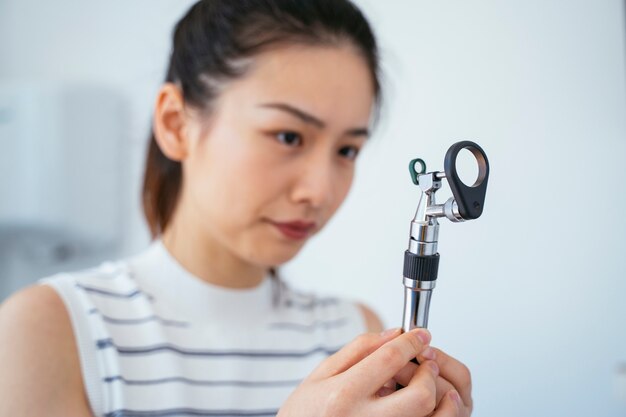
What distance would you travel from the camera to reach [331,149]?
1.82 ft

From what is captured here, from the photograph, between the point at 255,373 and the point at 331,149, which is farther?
the point at 255,373

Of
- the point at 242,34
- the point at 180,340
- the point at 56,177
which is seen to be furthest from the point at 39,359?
the point at 56,177

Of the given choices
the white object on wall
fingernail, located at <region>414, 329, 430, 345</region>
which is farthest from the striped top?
the white object on wall

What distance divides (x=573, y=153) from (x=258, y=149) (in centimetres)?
32

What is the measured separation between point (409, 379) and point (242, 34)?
39cm

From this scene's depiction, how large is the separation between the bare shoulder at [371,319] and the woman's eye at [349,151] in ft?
0.86

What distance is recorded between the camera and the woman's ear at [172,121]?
0.63m

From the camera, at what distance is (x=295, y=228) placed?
1.93ft

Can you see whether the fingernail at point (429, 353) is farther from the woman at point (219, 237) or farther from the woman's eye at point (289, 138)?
the woman's eye at point (289, 138)

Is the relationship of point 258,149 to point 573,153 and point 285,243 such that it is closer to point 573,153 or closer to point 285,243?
point 285,243

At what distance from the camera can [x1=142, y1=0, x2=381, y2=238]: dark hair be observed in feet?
1.93

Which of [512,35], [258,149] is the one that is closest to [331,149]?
[258,149]

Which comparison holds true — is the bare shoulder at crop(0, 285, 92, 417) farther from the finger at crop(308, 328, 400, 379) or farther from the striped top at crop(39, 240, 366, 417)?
the finger at crop(308, 328, 400, 379)

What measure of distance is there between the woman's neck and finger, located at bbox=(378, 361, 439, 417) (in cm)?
35
